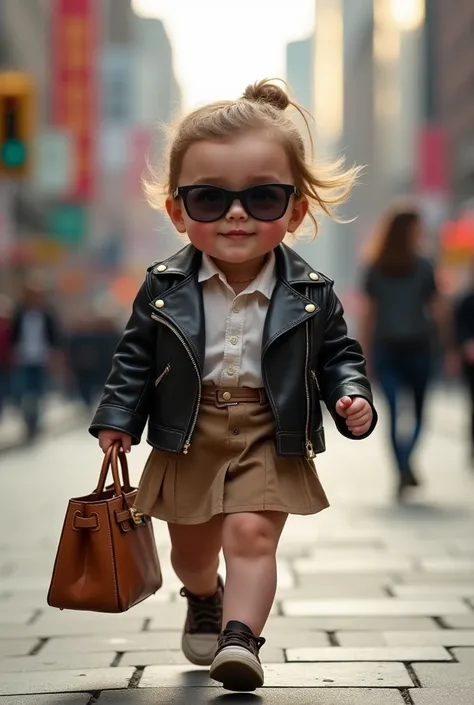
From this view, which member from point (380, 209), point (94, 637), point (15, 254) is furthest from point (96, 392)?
point (380, 209)

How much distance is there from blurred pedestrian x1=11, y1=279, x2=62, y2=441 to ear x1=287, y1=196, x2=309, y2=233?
41.4 ft

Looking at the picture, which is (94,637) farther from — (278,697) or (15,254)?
(15,254)

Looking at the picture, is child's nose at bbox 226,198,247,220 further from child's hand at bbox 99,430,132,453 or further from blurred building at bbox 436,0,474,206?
blurred building at bbox 436,0,474,206

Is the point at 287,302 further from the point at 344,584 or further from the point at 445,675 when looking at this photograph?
the point at 344,584

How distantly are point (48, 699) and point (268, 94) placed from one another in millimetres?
1734

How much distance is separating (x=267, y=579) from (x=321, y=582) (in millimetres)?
2201

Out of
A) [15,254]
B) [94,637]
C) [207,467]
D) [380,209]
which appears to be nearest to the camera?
[207,467]

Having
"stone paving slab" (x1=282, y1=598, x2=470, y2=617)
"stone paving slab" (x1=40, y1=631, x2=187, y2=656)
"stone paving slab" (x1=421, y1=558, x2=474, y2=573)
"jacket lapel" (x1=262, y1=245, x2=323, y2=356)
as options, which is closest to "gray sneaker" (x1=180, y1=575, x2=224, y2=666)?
"stone paving slab" (x1=40, y1=631, x2=187, y2=656)

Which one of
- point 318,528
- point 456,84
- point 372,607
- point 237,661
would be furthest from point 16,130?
point 456,84

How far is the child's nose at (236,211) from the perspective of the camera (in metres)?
3.71

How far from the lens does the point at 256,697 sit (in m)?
3.57

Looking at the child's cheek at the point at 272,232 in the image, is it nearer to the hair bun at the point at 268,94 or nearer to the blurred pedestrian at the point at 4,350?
the hair bun at the point at 268,94

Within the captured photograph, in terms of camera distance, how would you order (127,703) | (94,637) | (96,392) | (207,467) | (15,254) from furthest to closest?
(15,254) → (96,392) → (94,637) → (207,467) → (127,703)

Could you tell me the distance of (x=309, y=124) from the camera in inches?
161
